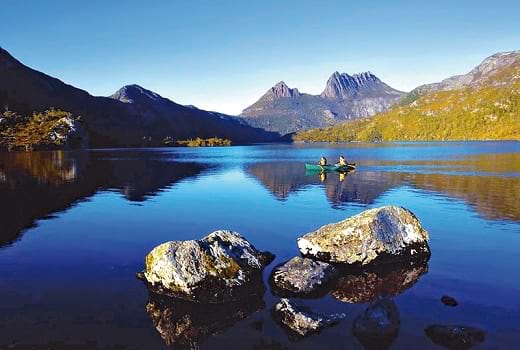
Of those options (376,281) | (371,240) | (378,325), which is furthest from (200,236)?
(378,325)

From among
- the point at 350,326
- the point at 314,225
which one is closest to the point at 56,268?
the point at 350,326

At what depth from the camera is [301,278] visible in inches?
857

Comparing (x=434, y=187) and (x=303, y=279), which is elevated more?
(x=434, y=187)

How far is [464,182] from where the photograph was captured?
6806 cm

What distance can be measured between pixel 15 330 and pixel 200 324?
755cm

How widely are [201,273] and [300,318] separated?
591cm

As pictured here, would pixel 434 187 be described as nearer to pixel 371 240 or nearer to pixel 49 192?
pixel 371 240

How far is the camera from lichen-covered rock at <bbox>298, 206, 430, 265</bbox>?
25344mm

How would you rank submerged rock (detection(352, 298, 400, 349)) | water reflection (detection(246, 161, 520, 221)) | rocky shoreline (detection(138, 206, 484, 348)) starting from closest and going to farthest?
submerged rock (detection(352, 298, 400, 349))
rocky shoreline (detection(138, 206, 484, 348))
water reflection (detection(246, 161, 520, 221))

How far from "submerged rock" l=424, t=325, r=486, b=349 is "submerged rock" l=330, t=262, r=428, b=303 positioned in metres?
3.93

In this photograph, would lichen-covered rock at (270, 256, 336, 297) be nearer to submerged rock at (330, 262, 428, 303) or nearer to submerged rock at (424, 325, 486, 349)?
submerged rock at (330, 262, 428, 303)

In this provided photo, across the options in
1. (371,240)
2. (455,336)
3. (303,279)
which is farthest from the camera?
(371,240)

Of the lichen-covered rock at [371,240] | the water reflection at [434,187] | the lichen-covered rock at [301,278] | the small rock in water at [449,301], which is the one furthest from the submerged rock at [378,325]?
the water reflection at [434,187]

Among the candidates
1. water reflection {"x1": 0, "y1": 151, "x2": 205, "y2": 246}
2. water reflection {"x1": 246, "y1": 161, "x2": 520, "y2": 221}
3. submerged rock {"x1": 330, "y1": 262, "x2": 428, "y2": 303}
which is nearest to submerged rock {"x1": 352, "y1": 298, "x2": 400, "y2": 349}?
submerged rock {"x1": 330, "y1": 262, "x2": 428, "y2": 303}
